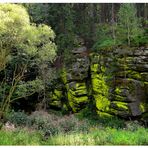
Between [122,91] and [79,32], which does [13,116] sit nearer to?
[122,91]

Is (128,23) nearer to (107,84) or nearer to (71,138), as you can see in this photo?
(107,84)

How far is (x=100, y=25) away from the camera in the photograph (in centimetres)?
3522

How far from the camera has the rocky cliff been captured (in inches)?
989

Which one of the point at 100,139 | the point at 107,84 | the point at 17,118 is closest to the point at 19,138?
the point at 100,139

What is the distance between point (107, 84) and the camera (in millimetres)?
26297

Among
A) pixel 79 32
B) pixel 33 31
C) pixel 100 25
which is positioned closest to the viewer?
pixel 33 31

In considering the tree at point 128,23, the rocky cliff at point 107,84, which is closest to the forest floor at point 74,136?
the rocky cliff at point 107,84

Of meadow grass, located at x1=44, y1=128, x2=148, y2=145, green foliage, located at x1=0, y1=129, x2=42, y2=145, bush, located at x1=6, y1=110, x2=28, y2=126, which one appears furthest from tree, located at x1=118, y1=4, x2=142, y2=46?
green foliage, located at x1=0, y1=129, x2=42, y2=145

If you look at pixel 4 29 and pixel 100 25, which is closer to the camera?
pixel 4 29

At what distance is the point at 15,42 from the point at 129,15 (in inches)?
442

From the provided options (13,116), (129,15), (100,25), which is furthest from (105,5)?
(13,116)

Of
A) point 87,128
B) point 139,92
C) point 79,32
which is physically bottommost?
point 87,128

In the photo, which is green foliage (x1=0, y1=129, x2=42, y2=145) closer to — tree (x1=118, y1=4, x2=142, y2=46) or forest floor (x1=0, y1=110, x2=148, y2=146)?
forest floor (x1=0, y1=110, x2=148, y2=146)

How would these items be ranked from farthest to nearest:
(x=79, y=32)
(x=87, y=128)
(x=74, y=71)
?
(x=79, y=32)
(x=74, y=71)
(x=87, y=128)
